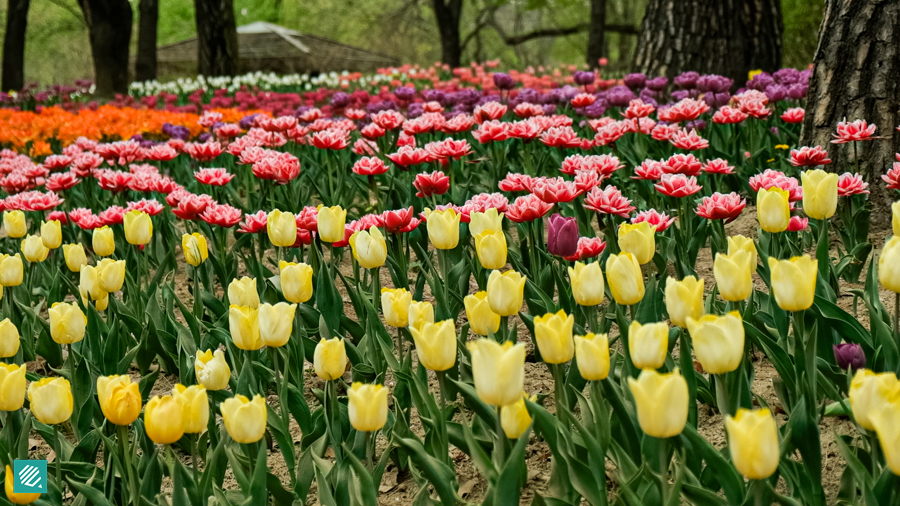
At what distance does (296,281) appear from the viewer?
2152mm

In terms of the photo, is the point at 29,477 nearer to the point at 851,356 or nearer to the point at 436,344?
the point at 436,344

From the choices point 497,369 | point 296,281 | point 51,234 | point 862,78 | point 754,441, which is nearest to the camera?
point 754,441

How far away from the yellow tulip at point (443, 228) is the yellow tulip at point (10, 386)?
109cm

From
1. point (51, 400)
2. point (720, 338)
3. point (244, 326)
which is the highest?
point (720, 338)

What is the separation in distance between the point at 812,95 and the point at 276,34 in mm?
20175

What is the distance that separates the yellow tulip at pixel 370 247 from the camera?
7.70 ft

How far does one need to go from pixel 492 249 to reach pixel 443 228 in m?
0.20

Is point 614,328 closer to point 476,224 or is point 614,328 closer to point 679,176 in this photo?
point 679,176

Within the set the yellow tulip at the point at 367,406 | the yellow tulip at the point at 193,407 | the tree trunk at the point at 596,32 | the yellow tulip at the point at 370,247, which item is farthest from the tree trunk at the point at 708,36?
the tree trunk at the point at 596,32

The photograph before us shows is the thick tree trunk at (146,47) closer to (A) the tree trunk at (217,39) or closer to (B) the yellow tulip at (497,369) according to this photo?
(A) the tree trunk at (217,39)

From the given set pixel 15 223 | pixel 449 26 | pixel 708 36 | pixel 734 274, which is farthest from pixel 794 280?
pixel 449 26

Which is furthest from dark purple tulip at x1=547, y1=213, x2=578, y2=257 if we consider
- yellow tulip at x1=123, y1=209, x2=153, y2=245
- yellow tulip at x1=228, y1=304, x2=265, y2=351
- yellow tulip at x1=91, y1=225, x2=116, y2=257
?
yellow tulip at x1=91, y1=225, x2=116, y2=257

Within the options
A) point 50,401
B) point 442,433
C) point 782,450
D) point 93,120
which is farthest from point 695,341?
point 93,120

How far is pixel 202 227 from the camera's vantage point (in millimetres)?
3975
